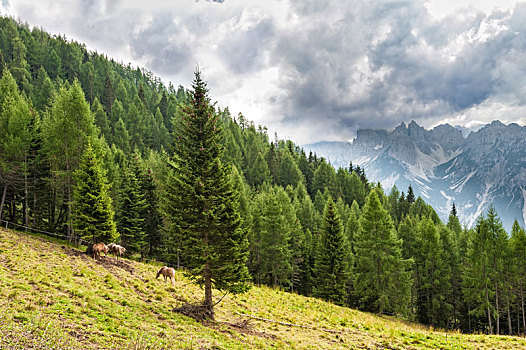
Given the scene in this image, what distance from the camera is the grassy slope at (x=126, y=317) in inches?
337

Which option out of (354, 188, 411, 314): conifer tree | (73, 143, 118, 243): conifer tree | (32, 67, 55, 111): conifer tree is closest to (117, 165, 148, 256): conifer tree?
(73, 143, 118, 243): conifer tree

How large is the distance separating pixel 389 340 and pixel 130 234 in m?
32.4

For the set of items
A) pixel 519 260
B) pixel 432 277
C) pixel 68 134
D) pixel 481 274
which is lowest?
pixel 432 277

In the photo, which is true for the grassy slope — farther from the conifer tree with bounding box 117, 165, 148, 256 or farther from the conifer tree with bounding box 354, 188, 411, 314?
the conifer tree with bounding box 354, 188, 411, 314

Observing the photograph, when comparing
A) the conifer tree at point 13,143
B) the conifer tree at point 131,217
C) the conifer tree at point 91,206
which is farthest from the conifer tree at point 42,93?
the conifer tree at point 91,206

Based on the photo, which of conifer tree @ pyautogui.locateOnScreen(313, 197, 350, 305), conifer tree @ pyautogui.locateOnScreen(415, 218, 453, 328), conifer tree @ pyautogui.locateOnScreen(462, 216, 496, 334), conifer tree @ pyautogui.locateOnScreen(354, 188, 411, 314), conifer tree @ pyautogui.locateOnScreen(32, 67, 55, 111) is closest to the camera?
conifer tree @ pyautogui.locateOnScreen(354, 188, 411, 314)

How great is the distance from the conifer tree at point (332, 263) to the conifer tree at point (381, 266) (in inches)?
95.5

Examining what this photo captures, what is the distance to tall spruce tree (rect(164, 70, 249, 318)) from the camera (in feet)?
49.6

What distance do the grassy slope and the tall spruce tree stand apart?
2.43 m

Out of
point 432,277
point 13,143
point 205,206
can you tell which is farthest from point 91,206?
point 432,277

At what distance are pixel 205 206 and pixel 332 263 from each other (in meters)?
26.4

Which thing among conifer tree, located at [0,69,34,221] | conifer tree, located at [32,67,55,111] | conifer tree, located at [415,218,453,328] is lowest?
conifer tree, located at [415,218,453,328]

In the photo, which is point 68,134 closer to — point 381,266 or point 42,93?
point 381,266

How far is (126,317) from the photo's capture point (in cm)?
1120
